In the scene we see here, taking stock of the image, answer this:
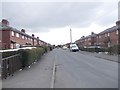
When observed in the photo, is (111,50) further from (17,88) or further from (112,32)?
(17,88)

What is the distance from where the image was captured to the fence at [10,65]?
11555 mm

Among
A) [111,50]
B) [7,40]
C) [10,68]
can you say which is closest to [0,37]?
[7,40]

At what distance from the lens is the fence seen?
37.9ft

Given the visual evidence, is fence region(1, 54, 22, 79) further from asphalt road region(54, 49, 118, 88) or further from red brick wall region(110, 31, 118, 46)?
red brick wall region(110, 31, 118, 46)

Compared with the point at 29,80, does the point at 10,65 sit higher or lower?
higher

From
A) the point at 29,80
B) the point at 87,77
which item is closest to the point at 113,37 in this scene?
the point at 87,77

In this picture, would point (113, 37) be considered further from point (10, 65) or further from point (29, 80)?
point (29, 80)

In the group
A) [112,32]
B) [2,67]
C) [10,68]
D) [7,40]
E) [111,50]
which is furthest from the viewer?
[112,32]

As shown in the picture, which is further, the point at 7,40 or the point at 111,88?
the point at 7,40

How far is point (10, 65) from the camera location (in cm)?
1287

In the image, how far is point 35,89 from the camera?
843 centimetres

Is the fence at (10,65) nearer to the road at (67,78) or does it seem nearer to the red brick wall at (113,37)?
the road at (67,78)

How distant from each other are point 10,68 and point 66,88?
205 inches

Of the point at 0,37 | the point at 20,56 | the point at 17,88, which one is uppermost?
the point at 0,37
